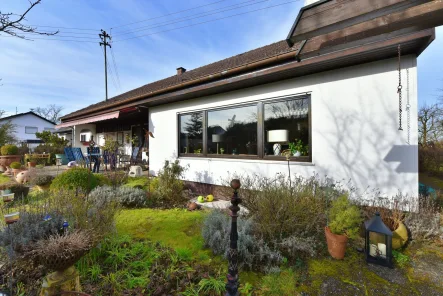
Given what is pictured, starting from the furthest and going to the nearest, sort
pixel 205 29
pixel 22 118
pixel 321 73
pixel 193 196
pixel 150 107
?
pixel 22 118
pixel 205 29
pixel 150 107
pixel 193 196
pixel 321 73

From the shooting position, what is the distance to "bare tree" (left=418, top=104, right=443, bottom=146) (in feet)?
43.1

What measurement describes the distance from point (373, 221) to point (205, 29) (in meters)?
12.3

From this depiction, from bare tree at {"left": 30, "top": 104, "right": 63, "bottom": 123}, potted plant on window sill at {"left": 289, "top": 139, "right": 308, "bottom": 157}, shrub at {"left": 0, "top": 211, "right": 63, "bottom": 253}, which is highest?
bare tree at {"left": 30, "top": 104, "right": 63, "bottom": 123}

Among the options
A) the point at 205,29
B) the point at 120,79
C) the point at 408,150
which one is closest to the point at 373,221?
the point at 408,150

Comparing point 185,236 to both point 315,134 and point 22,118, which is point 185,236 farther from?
point 22,118

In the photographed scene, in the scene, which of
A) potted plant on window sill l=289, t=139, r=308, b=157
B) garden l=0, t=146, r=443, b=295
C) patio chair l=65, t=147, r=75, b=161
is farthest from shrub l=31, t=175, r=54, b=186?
potted plant on window sill l=289, t=139, r=308, b=157

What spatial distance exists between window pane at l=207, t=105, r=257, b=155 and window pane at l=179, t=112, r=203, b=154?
1.28 ft

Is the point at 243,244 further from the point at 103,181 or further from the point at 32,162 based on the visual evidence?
the point at 32,162

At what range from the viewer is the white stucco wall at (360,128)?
3.72m

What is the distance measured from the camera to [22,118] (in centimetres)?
3312

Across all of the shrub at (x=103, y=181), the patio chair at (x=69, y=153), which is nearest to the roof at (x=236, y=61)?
the patio chair at (x=69, y=153)

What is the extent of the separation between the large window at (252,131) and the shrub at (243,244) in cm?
223

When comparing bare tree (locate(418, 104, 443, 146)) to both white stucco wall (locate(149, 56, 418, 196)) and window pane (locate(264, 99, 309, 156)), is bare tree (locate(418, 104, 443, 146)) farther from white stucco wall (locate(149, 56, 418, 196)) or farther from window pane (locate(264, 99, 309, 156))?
window pane (locate(264, 99, 309, 156))

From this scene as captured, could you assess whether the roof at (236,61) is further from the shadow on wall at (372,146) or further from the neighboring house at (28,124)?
the neighboring house at (28,124)
